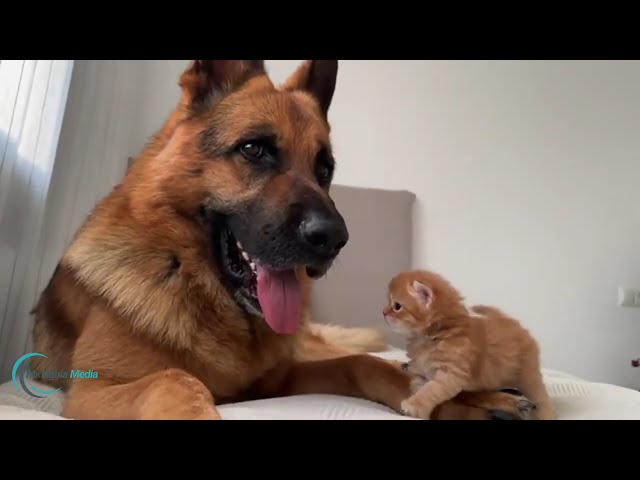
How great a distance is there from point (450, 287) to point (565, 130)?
2186 mm

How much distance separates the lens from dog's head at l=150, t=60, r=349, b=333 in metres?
0.87

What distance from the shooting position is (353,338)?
1.66m

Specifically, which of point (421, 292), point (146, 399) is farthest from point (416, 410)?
point (146, 399)

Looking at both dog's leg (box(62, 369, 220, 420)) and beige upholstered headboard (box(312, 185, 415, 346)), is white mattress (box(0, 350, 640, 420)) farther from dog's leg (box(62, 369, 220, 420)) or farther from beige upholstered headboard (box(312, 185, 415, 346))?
beige upholstered headboard (box(312, 185, 415, 346))

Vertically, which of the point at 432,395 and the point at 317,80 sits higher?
the point at 317,80

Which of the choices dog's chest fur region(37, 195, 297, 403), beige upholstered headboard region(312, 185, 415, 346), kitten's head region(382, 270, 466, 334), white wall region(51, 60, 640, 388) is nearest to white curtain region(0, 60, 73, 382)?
dog's chest fur region(37, 195, 297, 403)

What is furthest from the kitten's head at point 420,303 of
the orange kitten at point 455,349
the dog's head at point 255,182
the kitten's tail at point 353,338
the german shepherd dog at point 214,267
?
the kitten's tail at point 353,338

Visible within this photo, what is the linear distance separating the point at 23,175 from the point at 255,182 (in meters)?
0.79

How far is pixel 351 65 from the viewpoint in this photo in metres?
2.60

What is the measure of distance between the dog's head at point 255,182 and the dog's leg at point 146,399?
226mm

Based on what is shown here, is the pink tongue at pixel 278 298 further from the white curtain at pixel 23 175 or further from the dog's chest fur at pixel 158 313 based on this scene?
the white curtain at pixel 23 175

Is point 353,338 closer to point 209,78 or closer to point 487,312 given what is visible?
point 487,312
